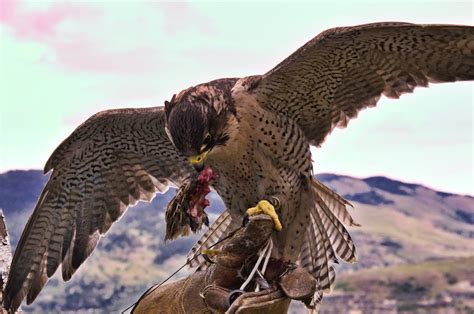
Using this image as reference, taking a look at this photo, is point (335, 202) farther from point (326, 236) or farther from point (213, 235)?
point (213, 235)

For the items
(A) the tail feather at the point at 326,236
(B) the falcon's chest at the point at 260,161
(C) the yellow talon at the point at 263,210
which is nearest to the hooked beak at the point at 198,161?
(C) the yellow talon at the point at 263,210

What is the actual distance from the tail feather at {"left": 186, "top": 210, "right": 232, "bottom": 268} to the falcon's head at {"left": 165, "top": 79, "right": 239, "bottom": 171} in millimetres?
787

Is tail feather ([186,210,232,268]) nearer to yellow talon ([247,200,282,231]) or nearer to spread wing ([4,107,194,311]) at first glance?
spread wing ([4,107,194,311])

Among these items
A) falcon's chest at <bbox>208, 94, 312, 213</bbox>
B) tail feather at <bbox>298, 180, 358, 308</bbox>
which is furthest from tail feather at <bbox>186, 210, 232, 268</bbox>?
tail feather at <bbox>298, 180, 358, 308</bbox>

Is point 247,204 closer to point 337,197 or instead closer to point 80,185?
point 337,197

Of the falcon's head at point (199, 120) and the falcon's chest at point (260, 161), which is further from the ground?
the falcon's head at point (199, 120)

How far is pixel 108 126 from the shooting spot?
6.07 metres

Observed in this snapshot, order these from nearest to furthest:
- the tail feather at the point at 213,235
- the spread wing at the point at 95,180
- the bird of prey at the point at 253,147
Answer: the bird of prey at the point at 253,147
the tail feather at the point at 213,235
the spread wing at the point at 95,180

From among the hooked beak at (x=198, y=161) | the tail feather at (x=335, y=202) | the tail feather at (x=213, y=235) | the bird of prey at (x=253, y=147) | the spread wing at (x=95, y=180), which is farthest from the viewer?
the spread wing at (x=95, y=180)

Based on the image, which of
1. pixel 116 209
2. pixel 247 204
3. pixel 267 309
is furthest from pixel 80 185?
pixel 267 309

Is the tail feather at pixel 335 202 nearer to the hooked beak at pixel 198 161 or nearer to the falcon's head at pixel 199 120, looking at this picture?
the falcon's head at pixel 199 120

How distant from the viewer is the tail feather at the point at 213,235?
5.63 metres

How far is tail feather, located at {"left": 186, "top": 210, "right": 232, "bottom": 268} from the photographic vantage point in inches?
222

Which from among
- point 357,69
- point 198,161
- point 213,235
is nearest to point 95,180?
point 213,235
